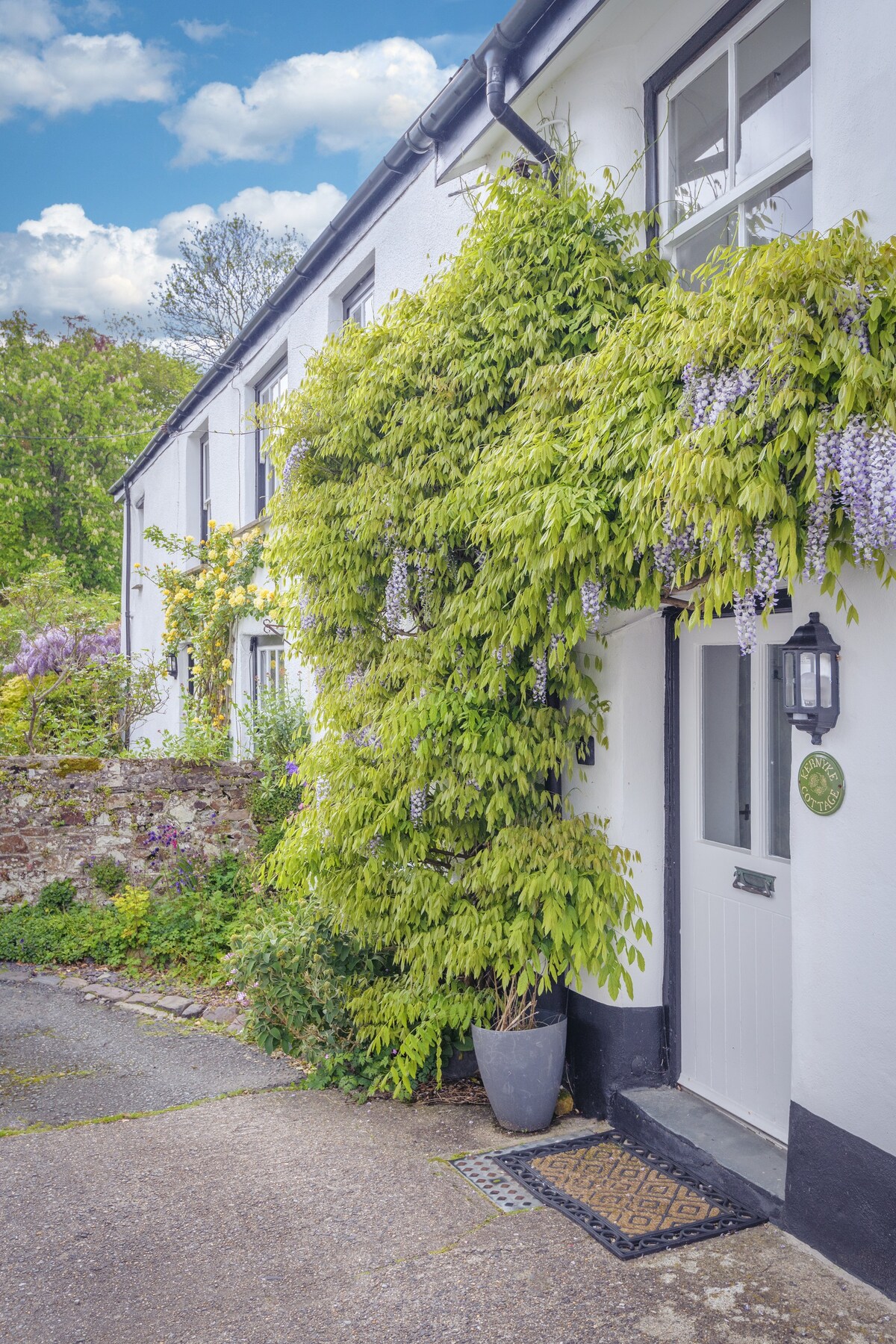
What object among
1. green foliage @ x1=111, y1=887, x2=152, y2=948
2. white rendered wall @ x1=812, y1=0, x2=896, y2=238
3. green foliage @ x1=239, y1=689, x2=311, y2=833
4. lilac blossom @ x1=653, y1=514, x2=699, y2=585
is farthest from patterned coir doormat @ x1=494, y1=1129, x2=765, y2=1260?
green foliage @ x1=111, y1=887, x2=152, y2=948

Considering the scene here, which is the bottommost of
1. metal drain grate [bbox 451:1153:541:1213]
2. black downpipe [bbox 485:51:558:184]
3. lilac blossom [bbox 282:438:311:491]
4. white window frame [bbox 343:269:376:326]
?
metal drain grate [bbox 451:1153:541:1213]

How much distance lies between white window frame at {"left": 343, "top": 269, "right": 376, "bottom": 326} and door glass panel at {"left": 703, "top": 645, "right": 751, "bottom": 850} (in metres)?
5.17

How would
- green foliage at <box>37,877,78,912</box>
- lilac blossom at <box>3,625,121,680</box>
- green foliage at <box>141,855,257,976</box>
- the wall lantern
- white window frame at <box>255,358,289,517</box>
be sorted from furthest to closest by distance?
lilac blossom at <box>3,625,121,680</box>, white window frame at <box>255,358,289,517</box>, green foliage at <box>37,877,78,912</box>, green foliage at <box>141,855,257,976</box>, the wall lantern

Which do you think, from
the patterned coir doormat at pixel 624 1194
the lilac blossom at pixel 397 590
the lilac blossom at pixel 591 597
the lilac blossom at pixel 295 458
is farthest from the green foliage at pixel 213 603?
the patterned coir doormat at pixel 624 1194

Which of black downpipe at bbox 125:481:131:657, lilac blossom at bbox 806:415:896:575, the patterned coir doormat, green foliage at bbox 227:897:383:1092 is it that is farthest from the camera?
black downpipe at bbox 125:481:131:657

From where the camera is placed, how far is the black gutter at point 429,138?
4945 millimetres

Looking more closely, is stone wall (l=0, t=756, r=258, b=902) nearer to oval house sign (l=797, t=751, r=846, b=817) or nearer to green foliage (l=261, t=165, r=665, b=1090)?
green foliage (l=261, t=165, r=665, b=1090)

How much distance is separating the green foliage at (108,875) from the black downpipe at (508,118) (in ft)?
21.3

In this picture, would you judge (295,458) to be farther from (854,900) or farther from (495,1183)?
(495,1183)

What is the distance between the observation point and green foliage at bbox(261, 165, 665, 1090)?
4562mm

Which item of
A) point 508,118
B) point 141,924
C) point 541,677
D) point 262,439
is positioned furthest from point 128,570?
point 541,677

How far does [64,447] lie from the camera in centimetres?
2762

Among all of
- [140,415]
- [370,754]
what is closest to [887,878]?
[370,754]

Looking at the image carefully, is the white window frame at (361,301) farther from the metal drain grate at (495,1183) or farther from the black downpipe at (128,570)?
the black downpipe at (128,570)
